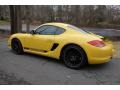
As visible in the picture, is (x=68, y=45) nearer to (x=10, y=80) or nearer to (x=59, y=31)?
(x=59, y=31)

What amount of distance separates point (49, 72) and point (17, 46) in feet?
8.47

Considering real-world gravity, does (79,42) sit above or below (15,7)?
below

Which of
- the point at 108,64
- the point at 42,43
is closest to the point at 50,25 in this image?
the point at 42,43

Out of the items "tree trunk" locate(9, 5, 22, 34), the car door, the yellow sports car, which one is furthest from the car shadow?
"tree trunk" locate(9, 5, 22, 34)

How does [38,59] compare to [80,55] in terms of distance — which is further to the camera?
[38,59]

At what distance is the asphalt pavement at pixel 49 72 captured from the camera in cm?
525

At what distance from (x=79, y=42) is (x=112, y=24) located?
25.2m

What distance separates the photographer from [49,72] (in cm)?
593

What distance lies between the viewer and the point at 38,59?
727 centimetres

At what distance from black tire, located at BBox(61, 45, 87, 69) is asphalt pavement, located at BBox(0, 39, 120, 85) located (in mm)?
168
